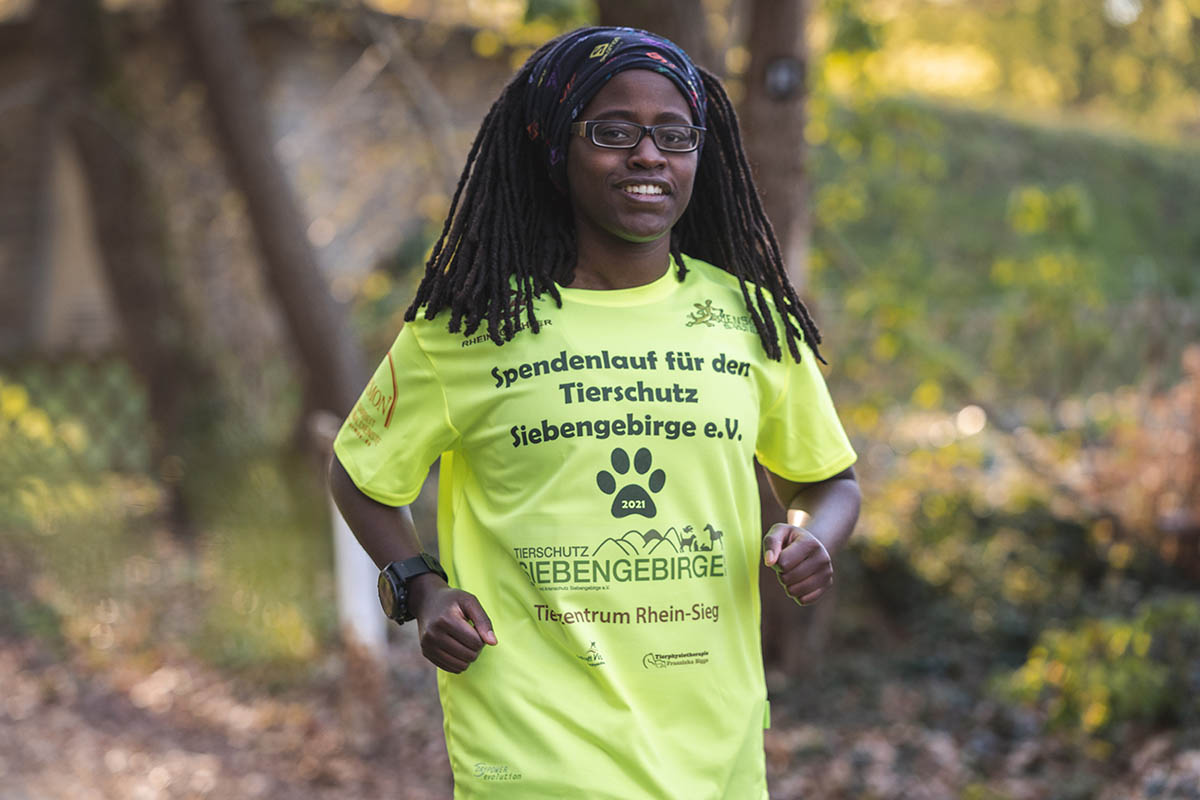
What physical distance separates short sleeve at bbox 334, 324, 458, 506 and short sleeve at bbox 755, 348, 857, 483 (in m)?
0.55

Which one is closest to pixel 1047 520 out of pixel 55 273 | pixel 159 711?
pixel 159 711

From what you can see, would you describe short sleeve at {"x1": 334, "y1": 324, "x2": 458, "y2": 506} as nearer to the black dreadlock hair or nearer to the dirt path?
the black dreadlock hair

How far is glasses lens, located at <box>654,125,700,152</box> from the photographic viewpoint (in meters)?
2.01

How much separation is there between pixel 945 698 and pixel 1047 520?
1504 millimetres

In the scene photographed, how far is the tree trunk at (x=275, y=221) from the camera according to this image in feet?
24.6

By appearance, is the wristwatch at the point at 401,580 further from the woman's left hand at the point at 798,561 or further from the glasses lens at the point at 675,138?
the glasses lens at the point at 675,138

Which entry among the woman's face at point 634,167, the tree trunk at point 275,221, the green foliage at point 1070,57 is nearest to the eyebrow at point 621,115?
the woman's face at point 634,167

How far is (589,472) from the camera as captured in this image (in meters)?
1.97

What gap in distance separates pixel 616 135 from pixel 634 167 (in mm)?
59

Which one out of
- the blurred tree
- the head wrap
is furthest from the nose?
the blurred tree

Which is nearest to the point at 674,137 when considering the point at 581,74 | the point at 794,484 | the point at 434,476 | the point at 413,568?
the point at 581,74

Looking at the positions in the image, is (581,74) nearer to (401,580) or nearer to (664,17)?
(401,580)

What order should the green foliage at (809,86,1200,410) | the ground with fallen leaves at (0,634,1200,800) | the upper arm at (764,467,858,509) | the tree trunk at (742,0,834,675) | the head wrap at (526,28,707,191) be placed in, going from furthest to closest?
the green foliage at (809,86,1200,410), the tree trunk at (742,0,834,675), the ground with fallen leaves at (0,634,1200,800), the upper arm at (764,467,858,509), the head wrap at (526,28,707,191)

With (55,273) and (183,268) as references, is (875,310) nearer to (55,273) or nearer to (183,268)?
(183,268)
